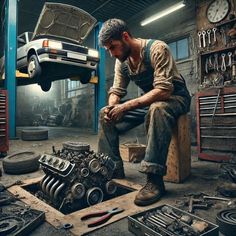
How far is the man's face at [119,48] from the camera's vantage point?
1651 mm

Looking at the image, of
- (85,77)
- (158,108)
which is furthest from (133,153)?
(85,77)

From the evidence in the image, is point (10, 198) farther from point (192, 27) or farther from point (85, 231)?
point (192, 27)

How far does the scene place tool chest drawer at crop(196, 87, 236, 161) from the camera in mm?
2582

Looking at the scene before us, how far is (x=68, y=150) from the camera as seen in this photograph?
1775 millimetres

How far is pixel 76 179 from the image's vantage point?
4.95 ft

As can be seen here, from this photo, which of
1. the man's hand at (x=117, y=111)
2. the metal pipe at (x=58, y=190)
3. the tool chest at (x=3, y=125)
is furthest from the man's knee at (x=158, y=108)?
the tool chest at (x=3, y=125)

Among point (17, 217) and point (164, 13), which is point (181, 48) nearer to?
point (164, 13)

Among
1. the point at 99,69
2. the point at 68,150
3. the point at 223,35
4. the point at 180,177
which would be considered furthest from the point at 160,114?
the point at 99,69

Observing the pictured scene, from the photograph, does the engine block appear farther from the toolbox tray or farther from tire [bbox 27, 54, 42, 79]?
tire [bbox 27, 54, 42, 79]

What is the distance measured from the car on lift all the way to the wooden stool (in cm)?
327

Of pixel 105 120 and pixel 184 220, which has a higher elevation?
pixel 105 120

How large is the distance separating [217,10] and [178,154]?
152 inches

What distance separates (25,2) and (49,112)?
22.0 ft

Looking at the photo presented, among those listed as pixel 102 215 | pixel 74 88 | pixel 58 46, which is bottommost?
pixel 102 215
